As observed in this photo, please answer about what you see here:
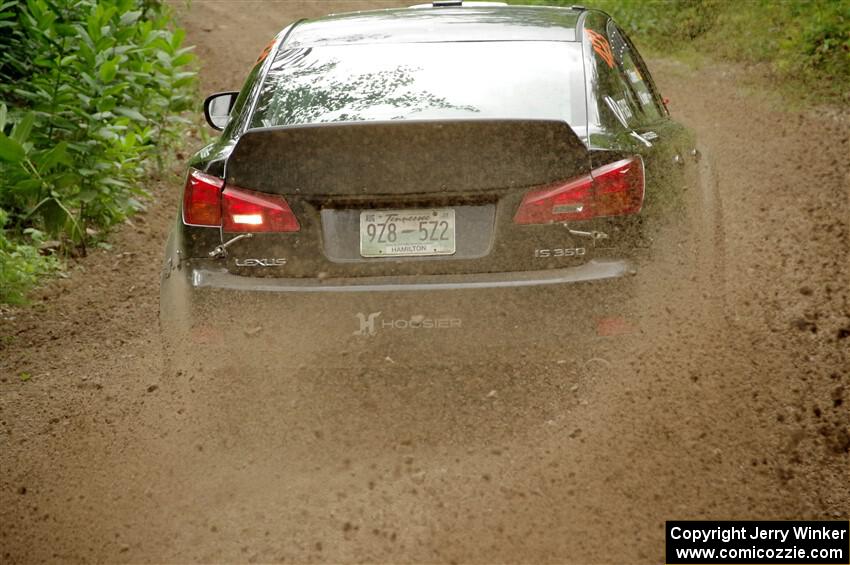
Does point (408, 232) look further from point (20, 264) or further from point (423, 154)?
point (20, 264)

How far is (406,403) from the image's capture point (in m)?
4.39

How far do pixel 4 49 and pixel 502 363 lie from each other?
5.92 meters

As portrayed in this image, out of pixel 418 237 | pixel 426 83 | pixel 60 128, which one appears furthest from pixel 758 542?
pixel 60 128

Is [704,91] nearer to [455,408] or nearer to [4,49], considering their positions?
[4,49]

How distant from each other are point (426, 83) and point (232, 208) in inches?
39.3

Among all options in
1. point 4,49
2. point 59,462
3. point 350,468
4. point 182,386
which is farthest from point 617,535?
point 4,49

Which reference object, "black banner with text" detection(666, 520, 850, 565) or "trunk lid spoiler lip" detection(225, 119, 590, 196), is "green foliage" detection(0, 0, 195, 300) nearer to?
"trunk lid spoiler lip" detection(225, 119, 590, 196)

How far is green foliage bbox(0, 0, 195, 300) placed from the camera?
7.27 meters

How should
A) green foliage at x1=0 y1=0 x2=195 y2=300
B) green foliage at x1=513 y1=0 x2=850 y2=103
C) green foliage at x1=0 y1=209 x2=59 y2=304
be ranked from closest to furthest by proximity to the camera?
green foliage at x1=0 y1=209 x2=59 y2=304 < green foliage at x1=0 y1=0 x2=195 y2=300 < green foliage at x1=513 y1=0 x2=850 y2=103

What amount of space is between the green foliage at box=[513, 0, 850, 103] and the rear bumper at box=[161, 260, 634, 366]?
9.42m

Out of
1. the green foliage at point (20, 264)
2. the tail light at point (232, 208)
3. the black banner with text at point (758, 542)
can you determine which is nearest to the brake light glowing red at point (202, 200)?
the tail light at point (232, 208)

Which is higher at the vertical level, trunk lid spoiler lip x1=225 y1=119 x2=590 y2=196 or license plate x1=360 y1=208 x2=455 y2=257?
trunk lid spoiler lip x1=225 y1=119 x2=590 y2=196

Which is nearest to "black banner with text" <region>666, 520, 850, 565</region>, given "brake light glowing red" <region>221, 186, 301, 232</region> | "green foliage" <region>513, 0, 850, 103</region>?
"brake light glowing red" <region>221, 186, 301, 232</region>

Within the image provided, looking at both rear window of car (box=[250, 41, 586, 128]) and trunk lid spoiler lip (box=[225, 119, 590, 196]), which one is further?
rear window of car (box=[250, 41, 586, 128])
